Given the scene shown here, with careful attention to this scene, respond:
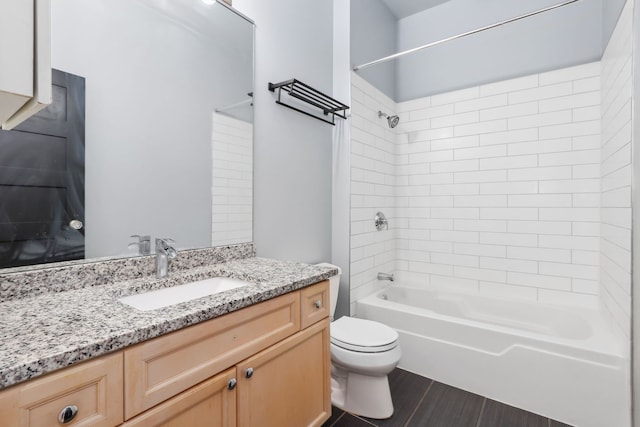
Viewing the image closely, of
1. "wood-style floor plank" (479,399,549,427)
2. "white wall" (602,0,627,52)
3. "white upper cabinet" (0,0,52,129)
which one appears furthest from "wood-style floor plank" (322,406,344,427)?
"white wall" (602,0,627,52)

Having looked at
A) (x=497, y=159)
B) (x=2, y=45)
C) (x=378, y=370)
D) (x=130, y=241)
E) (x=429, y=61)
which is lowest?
(x=378, y=370)

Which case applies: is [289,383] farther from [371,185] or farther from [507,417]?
[371,185]

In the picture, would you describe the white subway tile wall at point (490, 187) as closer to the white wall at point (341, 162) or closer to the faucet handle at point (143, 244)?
the white wall at point (341, 162)

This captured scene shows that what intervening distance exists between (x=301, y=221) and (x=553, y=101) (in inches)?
80.7

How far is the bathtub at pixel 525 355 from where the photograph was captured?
5.20 feet

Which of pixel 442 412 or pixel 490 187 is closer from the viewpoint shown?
pixel 442 412

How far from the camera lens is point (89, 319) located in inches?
32.9

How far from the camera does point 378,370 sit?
1648 millimetres

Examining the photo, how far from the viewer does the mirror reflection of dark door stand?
40.1 inches

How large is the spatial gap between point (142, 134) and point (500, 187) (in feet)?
8.17

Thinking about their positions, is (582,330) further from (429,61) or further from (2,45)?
(2,45)

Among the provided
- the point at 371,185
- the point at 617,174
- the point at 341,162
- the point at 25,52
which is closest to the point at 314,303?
the point at 25,52

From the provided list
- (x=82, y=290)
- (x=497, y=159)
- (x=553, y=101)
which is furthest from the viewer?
(x=497, y=159)

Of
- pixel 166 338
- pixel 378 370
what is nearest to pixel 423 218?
pixel 378 370
